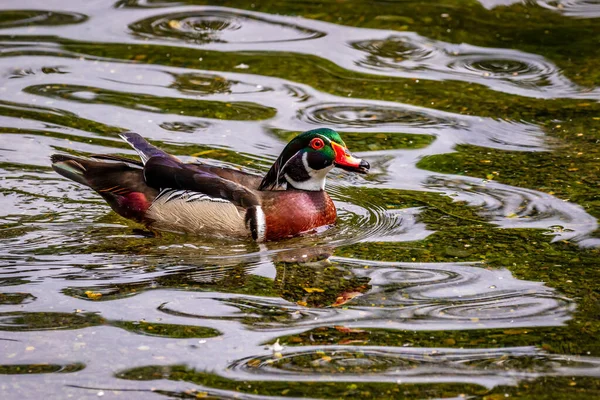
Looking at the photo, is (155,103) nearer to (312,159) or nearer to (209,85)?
(209,85)

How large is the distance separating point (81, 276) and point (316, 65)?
5.82 metres

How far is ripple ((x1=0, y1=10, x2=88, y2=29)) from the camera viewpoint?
14.2m

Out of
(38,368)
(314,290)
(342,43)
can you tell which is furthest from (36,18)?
(38,368)

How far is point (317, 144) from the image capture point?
9164 mm

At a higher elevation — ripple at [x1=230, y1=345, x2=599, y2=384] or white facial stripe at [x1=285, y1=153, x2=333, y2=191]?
white facial stripe at [x1=285, y1=153, x2=333, y2=191]

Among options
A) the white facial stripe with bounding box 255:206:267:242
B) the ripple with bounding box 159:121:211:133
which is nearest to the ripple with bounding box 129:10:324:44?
the ripple with bounding box 159:121:211:133

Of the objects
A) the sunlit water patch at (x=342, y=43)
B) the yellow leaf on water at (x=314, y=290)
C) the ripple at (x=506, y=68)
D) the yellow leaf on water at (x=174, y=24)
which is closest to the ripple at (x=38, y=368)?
the yellow leaf on water at (x=314, y=290)

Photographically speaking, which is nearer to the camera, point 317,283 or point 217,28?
point 317,283

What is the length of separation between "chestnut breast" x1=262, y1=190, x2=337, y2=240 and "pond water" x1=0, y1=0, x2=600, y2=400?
5.0 inches

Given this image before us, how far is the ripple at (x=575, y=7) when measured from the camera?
14.3 meters

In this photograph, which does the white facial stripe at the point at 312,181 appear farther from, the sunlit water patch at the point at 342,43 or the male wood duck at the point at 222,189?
the sunlit water patch at the point at 342,43

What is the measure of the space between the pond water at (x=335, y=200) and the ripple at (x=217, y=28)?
4 cm

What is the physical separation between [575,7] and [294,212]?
7.20m

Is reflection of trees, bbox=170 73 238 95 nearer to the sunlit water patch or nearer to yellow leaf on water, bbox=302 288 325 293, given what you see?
the sunlit water patch
